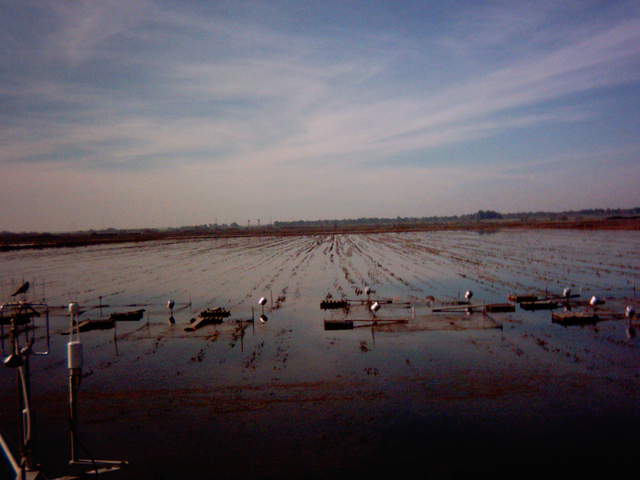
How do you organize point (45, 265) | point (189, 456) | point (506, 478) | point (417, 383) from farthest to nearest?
point (45, 265), point (417, 383), point (189, 456), point (506, 478)

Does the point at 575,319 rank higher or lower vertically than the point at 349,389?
higher

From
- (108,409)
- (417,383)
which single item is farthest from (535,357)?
(108,409)

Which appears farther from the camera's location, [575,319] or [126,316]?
[126,316]

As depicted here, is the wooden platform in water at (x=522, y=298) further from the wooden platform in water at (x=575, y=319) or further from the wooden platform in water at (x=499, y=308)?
the wooden platform in water at (x=575, y=319)

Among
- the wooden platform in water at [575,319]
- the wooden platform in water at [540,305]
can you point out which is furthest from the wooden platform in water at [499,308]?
the wooden platform in water at [575,319]

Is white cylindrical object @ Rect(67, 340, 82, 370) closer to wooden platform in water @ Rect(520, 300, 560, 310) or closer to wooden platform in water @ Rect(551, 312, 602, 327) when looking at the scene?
wooden platform in water @ Rect(551, 312, 602, 327)

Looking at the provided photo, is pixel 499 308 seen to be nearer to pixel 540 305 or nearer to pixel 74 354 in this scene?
pixel 540 305

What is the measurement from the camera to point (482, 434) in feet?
42.9

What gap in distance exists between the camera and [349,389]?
16297 millimetres

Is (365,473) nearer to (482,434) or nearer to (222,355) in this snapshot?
(482,434)

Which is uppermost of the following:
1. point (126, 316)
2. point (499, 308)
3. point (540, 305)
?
point (126, 316)

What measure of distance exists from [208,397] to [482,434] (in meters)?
8.80

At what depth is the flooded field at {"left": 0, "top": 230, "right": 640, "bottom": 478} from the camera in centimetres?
1221

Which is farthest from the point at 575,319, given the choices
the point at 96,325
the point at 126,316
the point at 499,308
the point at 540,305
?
the point at 96,325
